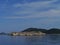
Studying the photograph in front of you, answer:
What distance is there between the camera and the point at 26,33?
346 feet

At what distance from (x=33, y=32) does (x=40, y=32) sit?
12.2ft

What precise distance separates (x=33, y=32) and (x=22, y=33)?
750cm

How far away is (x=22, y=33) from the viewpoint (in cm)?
10931

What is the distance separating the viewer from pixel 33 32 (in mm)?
104438

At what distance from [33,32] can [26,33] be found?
3.72 m

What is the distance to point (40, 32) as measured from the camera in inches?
4156

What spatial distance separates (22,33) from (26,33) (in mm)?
4325

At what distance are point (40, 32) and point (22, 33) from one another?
392 inches
